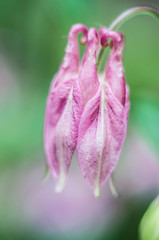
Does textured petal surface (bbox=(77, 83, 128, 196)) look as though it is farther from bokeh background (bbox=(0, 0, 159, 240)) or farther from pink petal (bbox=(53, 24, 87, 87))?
bokeh background (bbox=(0, 0, 159, 240))

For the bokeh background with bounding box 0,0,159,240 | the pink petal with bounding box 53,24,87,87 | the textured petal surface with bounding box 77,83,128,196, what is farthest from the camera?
the bokeh background with bounding box 0,0,159,240

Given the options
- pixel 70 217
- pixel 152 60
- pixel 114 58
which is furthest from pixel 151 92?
pixel 114 58

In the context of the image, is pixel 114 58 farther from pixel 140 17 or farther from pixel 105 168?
pixel 140 17

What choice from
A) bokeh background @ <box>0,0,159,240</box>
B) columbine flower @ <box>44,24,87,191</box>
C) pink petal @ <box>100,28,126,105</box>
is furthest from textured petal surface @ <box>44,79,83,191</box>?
bokeh background @ <box>0,0,159,240</box>

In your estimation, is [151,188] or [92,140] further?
[151,188]

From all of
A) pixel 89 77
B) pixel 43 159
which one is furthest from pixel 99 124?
pixel 43 159

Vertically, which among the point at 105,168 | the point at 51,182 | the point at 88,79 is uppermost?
the point at 88,79
